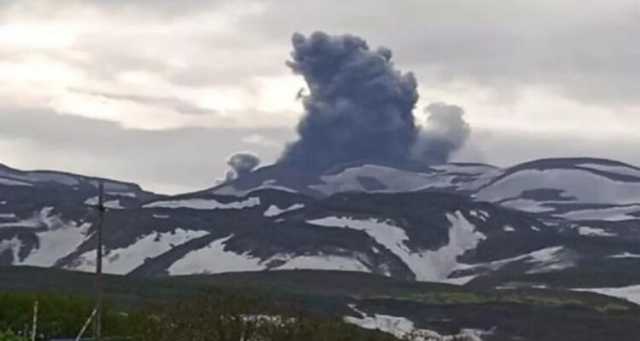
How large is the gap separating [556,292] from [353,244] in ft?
158

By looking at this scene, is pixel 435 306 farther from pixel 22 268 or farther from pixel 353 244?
pixel 353 244

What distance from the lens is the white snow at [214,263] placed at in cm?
18975

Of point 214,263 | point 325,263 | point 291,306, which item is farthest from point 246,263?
point 291,306

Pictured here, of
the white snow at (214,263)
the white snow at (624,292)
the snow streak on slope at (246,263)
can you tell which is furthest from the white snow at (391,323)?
the white snow at (214,263)

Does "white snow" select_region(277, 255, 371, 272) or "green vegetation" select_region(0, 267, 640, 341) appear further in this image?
"white snow" select_region(277, 255, 371, 272)

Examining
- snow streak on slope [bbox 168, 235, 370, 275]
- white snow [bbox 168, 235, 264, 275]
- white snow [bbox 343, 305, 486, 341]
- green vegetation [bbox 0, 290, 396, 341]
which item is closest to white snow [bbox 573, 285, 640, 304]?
snow streak on slope [bbox 168, 235, 370, 275]

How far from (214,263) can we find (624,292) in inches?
2303

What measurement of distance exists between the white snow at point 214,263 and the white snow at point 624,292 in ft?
155

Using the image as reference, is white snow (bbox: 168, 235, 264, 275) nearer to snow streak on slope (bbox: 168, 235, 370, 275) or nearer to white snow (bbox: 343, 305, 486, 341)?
snow streak on slope (bbox: 168, 235, 370, 275)

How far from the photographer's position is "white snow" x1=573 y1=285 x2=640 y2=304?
15800 centimetres

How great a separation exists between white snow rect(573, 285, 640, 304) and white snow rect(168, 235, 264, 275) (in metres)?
47.3

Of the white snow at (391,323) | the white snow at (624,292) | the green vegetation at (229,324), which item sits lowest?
the green vegetation at (229,324)

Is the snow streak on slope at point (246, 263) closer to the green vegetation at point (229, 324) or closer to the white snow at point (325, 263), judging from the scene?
the white snow at point (325, 263)

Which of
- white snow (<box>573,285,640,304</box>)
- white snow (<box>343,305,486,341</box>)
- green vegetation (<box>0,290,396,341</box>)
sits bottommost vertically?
green vegetation (<box>0,290,396,341</box>)
